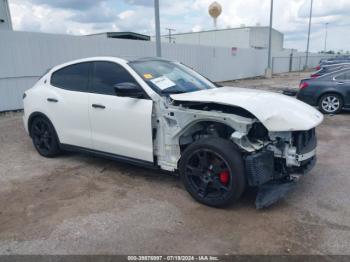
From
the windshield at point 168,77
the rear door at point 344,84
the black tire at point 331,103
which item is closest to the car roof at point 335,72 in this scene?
the rear door at point 344,84

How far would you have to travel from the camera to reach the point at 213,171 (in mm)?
3549

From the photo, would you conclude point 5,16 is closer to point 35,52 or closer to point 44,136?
point 35,52

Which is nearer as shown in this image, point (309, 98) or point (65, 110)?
point (65, 110)

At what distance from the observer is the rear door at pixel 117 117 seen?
13.2 ft

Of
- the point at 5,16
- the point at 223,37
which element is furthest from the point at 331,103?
the point at 223,37

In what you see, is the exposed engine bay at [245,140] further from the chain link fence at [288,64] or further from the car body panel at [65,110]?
the chain link fence at [288,64]

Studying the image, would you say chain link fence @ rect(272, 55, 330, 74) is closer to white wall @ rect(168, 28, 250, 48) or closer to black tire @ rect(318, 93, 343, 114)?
white wall @ rect(168, 28, 250, 48)

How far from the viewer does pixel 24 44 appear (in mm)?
10125

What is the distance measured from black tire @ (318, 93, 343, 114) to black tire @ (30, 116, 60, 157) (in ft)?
25.6

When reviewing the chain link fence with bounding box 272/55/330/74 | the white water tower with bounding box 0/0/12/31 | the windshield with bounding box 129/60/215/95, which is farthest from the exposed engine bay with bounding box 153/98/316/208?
the chain link fence with bounding box 272/55/330/74

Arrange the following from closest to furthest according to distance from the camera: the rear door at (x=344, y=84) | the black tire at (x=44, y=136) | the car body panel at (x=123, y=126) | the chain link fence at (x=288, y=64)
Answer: the car body panel at (x=123, y=126) < the black tire at (x=44, y=136) < the rear door at (x=344, y=84) < the chain link fence at (x=288, y=64)

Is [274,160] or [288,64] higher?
[274,160]

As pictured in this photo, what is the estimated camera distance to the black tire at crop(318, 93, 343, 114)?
9.45 m

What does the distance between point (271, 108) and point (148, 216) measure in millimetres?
1764
